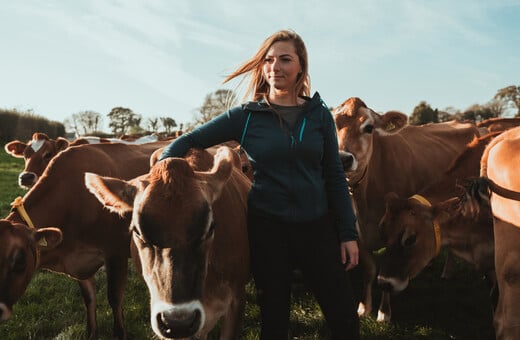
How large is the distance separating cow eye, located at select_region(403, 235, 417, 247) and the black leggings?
5.42ft

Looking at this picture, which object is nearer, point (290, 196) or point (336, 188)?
point (290, 196)

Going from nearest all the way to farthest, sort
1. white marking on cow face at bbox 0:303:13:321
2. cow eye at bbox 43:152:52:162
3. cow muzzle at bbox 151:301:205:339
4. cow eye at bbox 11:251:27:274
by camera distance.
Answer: cow muzzle at bbox 151:301:205:339 < white marking on cow face at bbox 0:303:13:321 < cow eye at bbox 11:251:27:274 < cow eye at bbox 43:152:52:162

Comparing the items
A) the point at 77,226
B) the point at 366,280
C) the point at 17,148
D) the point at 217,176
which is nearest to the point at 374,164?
the point at 366,280

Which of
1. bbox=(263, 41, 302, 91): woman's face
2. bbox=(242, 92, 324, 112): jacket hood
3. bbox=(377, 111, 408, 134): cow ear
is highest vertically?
bbox=(263, 41, 302, 91): woman's face

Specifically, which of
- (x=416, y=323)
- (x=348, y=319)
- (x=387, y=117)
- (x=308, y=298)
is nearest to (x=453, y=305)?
(x=416, y=323)

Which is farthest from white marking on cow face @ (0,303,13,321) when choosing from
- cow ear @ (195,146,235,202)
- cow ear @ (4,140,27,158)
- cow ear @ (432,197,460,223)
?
cow ear @ (4,140,27,158)

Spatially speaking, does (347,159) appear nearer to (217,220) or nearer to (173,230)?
(217,220)

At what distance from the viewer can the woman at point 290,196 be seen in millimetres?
2627

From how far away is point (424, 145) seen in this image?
6758 mm

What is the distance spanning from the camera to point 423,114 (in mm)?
45781

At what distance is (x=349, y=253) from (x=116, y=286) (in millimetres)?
2738

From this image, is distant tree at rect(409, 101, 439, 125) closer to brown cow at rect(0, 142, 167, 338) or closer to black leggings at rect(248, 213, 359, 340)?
brown cow at rect(0, 142, 167, 338)

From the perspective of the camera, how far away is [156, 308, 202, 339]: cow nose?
2.16 metres

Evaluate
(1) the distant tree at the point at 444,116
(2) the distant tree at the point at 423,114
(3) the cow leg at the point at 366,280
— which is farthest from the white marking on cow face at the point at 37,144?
(1) the distant tree at the point at 444,116
